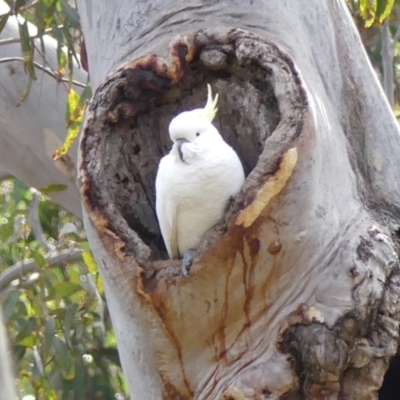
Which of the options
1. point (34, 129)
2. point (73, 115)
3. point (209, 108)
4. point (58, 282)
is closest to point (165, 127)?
point (209, 108)

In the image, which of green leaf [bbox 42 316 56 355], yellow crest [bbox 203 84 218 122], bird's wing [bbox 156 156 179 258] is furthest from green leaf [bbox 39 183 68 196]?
yellow crest [bbox 203 84 218 122]

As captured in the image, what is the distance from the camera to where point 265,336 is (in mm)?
1336

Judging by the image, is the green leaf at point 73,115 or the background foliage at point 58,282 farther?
the background foliage at point 58,282

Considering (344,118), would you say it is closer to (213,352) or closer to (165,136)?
(165,136)

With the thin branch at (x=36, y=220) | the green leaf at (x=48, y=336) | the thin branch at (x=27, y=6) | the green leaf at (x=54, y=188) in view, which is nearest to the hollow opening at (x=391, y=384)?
the green leaf at (x=48, y=336)

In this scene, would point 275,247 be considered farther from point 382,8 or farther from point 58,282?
point 58,282

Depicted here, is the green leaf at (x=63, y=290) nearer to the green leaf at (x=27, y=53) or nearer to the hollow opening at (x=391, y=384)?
the green leaf at (x=27, y=53)

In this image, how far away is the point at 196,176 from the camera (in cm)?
143

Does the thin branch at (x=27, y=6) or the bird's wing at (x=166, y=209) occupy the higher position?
the thin branch at (x=27, y=6)

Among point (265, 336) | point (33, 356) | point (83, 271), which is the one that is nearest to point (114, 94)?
point (265, 336)

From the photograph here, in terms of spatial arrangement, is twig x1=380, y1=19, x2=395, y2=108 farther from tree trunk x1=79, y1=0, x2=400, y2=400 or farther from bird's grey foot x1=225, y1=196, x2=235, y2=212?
bird's grey foot x1=225, y1=196, x2=235, y2=212

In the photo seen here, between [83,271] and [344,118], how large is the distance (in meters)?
1.67

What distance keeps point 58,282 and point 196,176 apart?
139 centimetres

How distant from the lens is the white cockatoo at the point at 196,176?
1.41m
